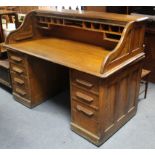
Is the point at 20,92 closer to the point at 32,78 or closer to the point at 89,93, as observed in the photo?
the point at 32,78

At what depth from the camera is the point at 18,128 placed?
219cm

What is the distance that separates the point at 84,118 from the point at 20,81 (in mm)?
900

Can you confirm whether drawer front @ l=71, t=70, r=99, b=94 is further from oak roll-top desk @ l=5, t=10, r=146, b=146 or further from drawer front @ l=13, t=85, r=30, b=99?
drawer front @ l=13, t=85, r=30, b=99

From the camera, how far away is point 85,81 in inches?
69.9

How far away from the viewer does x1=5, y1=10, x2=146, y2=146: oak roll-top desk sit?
1742mm

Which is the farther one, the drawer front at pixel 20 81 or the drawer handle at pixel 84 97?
the drawer front at pixel 20 81

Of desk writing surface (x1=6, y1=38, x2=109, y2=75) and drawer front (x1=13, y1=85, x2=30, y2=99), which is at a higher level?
desk writing surface (x1=6, y1=38, x2=109, y2=75)

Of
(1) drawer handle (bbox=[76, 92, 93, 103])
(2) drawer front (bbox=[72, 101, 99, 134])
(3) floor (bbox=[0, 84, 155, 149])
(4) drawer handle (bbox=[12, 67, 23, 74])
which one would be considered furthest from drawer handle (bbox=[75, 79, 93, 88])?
(4) drawer handle (bbox=[12, 67, 23, 74])

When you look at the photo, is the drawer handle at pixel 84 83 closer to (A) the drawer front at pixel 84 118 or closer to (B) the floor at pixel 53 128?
(A) the drawer front at pixel 84 118

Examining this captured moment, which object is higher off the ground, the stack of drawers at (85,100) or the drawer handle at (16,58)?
the drawer handle at (16,58)

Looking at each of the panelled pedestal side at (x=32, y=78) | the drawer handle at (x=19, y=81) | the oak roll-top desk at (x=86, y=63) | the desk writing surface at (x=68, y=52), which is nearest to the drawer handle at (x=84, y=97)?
the oak roll-top desk at (x=86, y=63)

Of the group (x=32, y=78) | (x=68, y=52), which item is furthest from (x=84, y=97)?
(x=32, y=78)

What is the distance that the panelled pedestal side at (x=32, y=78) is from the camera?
2.32 metres
